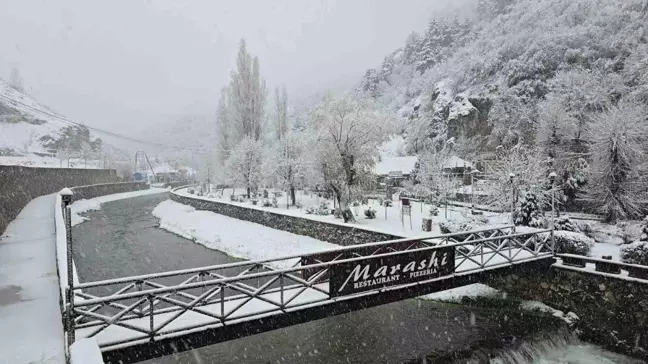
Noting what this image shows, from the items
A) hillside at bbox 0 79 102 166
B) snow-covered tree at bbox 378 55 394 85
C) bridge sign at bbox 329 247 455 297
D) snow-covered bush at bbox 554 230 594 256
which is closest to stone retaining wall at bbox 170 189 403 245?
bridge sign at bbox 329 247 455 297

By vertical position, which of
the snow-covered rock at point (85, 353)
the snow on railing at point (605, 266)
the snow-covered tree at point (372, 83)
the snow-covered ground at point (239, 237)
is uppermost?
the snow-covered tree at point (372, 83)

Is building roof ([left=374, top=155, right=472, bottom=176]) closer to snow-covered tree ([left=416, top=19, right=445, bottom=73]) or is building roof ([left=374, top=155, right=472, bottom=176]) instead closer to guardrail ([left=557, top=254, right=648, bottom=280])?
guardrail ([left=557, top=254, right=648, bottom=280])

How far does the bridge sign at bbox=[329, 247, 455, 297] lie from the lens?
893 centimetres

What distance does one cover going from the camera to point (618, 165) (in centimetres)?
1972

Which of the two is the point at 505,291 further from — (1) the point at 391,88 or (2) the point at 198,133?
(2) the point at 198,133

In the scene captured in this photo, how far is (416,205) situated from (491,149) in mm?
14416

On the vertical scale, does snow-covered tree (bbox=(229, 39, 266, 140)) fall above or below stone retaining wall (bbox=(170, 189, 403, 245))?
above

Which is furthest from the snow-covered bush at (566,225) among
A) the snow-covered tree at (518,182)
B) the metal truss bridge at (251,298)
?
the metal truss bridge at (251,298)

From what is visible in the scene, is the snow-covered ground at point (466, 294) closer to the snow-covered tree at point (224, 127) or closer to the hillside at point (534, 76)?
the hillside at point (534, 76)

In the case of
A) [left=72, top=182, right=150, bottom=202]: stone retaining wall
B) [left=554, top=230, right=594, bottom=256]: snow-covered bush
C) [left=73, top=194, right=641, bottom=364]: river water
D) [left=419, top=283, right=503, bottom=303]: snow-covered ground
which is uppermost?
[left=72, top=182, right=150, bottom=202]: stone retaining wall

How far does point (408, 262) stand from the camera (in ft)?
32.0

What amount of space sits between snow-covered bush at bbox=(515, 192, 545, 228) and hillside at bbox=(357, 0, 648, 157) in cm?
1218

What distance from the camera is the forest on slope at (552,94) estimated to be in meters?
20.9

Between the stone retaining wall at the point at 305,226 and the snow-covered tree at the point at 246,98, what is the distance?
13.5 m
